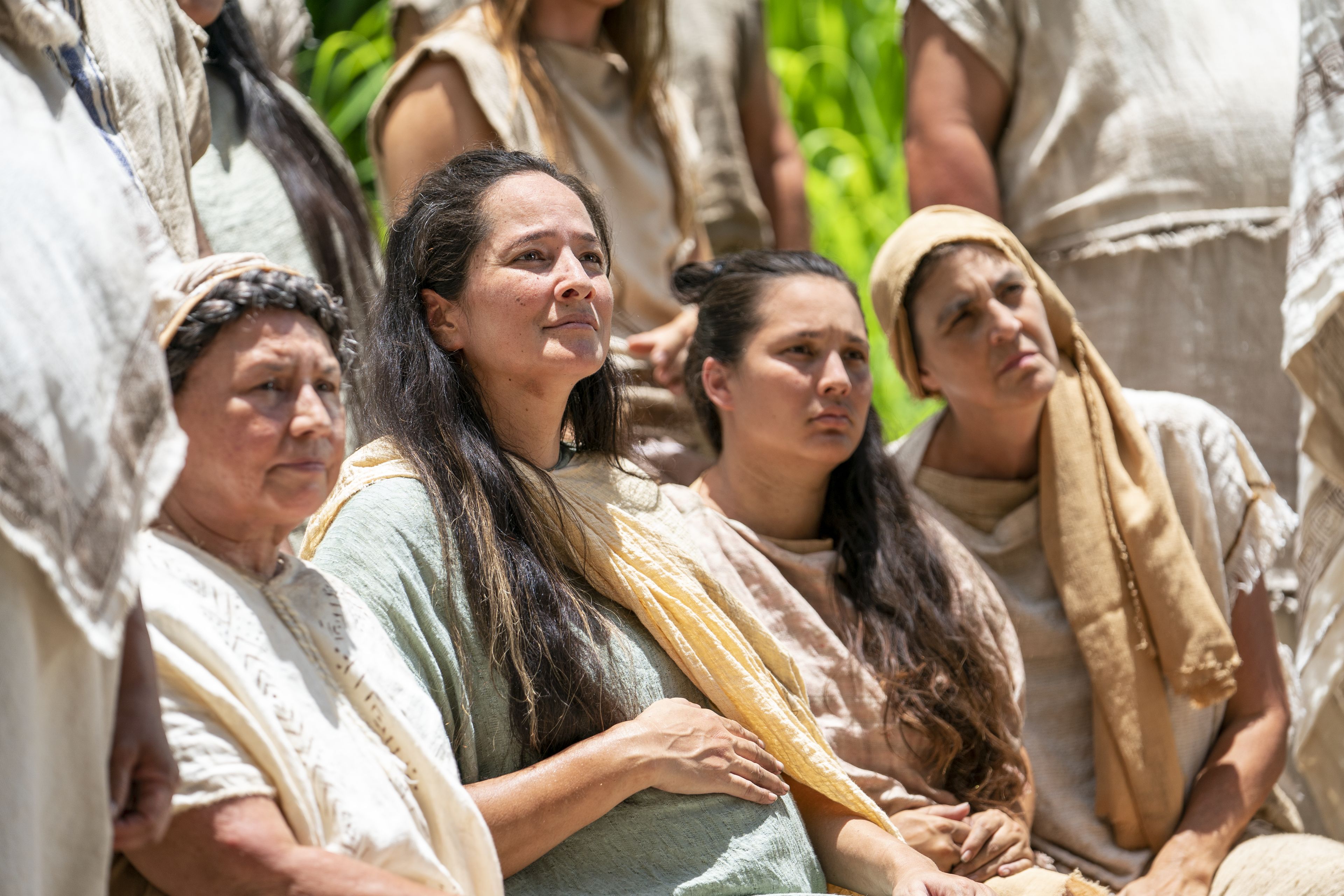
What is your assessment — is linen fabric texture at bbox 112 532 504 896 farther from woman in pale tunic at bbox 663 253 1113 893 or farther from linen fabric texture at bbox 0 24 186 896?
woman in pale tunic at bbox 663 253 1113 893

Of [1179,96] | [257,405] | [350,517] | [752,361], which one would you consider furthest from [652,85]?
[257,405]

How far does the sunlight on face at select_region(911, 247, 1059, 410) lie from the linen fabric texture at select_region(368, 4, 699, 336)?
672 millimetres

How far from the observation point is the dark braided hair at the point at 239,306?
5.13 ft

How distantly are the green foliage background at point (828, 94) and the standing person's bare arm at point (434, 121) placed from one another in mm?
2633

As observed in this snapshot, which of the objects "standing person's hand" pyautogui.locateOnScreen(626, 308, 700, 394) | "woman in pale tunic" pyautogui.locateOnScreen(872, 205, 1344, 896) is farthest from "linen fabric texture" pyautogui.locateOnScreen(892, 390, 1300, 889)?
"standing person's hand" pyautogui.locateOnScreen(626, 308, 700, 394)

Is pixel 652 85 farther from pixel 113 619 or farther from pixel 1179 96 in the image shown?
pixel 113 619

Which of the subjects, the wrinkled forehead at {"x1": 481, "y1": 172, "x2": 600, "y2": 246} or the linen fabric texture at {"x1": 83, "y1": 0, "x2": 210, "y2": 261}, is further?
the wrinkled forehead at {"x1": 481, "y1": 172, "x2": 600, "y2": 246}

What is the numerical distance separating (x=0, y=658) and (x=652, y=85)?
2.65 m

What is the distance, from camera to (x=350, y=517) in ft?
6.81

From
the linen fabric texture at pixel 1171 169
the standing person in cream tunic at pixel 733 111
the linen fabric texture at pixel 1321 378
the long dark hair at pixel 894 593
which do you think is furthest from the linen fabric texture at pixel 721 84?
the linen fabric texture at pixel 1321 378

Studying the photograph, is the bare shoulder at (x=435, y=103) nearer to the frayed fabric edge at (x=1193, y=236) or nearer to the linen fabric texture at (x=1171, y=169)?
the linen fabric texture at (x=1171, y=169)

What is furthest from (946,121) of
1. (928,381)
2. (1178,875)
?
(1178,875)

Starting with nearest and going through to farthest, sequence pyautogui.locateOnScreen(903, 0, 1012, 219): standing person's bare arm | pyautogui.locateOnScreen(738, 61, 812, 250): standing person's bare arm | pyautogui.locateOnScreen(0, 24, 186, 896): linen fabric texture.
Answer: pyautogui.locateOnScreen(0, 24, 186, 896): linen fabric texture → pyautogui.locateOnScreen(903, 0, 1012, 219): standing person's bare arm → pyautogui.locateOnScreen(738, 61, 812, 250): standing person's bare arm

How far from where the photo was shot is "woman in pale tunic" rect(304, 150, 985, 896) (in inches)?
80.0
